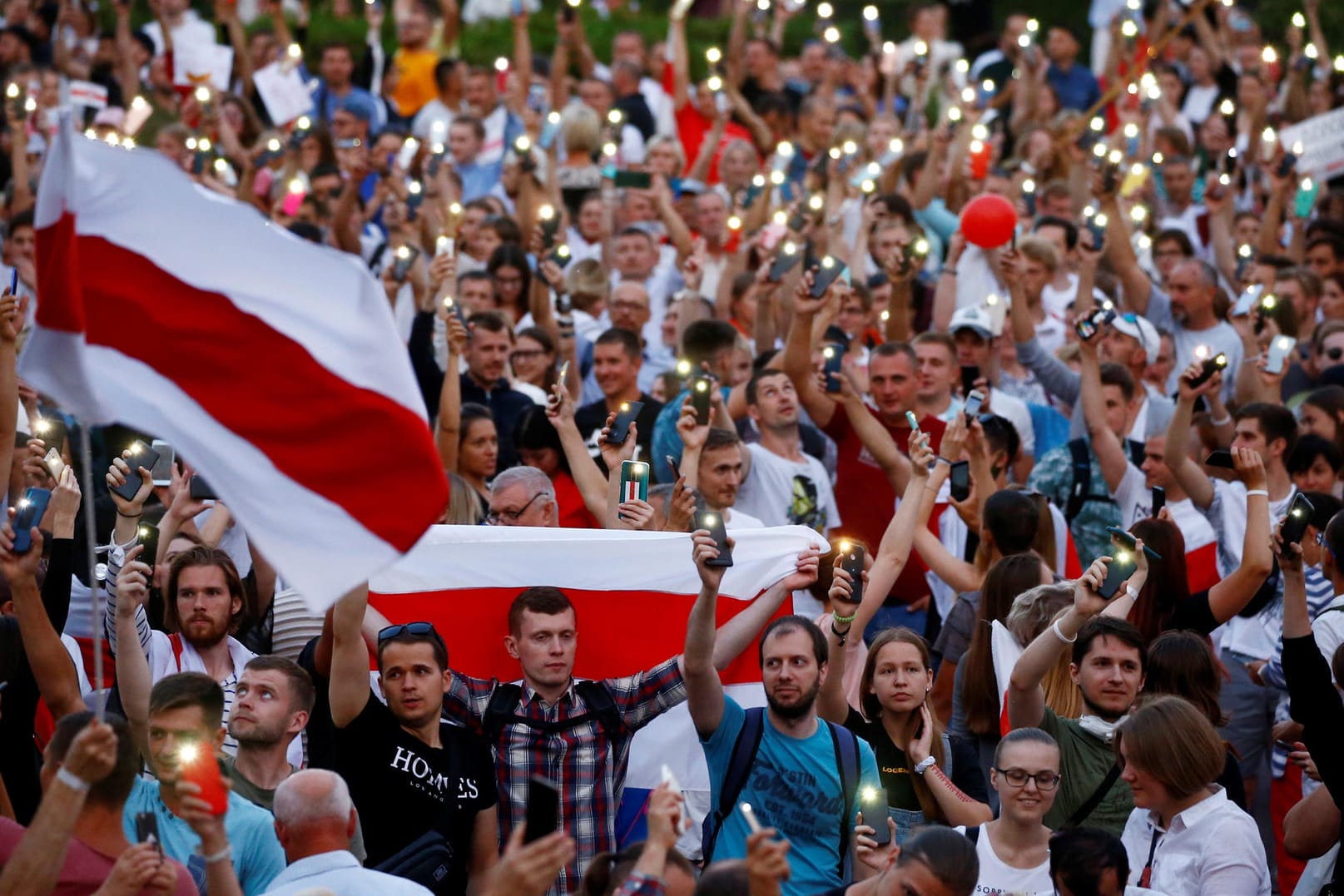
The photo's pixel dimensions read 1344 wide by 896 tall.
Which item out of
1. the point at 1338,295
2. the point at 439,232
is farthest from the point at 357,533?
the point at 1338,295

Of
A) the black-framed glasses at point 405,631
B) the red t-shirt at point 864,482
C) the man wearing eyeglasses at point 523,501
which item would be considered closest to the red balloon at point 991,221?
the red t-shirt at point 864,482

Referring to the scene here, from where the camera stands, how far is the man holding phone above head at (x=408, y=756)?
6.01 meters

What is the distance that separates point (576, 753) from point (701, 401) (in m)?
2.28

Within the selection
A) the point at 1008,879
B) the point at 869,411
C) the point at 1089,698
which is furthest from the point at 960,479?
Result: the point at 1008,879

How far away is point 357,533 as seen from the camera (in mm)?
5008

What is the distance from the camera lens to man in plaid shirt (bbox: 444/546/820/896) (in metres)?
6.27

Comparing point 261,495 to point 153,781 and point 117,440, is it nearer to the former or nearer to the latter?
point 153,781

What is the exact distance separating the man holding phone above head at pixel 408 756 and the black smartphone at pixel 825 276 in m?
3.79

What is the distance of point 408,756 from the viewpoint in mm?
6043

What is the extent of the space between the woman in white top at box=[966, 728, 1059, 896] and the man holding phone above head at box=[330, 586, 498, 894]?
1.60 metres

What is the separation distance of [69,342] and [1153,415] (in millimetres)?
6116

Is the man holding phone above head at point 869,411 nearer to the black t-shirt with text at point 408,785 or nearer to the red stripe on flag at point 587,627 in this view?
the red stripe on flag at point 587,627

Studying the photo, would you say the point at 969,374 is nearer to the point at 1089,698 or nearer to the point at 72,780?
the point at 1089,698

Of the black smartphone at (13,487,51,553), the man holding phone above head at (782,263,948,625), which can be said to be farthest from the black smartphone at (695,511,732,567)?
the man holding phone above head at (782,263,948,625)
